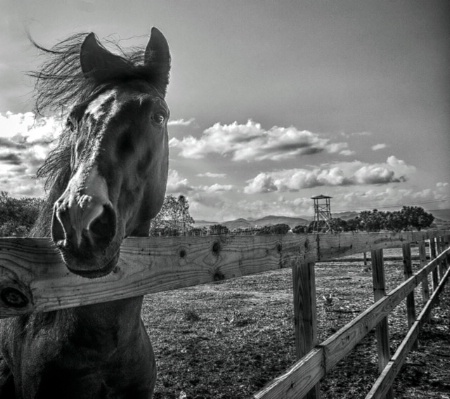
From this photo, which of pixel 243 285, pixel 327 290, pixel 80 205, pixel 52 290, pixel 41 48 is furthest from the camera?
pixel 243 285

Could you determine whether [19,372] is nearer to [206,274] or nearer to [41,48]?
[206,274]

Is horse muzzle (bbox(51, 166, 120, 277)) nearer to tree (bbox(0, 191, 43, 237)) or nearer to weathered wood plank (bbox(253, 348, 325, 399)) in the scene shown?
weathered wood plank (bbox(253, 348, 325, 399))

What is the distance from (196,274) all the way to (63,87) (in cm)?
201

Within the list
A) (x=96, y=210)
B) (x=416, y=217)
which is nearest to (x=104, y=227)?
(x=96, y=210)

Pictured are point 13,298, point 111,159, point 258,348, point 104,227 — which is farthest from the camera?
point 258,348

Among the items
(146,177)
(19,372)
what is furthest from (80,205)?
(19,372)

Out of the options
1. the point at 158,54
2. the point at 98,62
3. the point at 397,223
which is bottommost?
the point at 397,223

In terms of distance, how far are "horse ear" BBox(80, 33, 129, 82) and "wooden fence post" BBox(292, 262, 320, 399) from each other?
5.62ft

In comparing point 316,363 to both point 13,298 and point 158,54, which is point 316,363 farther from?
point 158,54

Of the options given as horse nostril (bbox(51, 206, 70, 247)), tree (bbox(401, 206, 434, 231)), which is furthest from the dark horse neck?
tree (bbox(401, 206, 434, 231))

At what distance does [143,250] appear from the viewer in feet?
4.31

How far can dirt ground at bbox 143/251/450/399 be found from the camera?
4375 mm

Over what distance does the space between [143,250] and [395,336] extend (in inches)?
Answer: 242

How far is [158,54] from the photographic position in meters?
2.63
